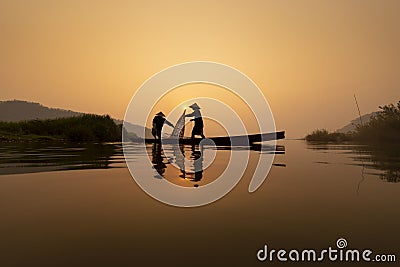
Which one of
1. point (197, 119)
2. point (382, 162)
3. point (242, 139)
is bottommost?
point (382, 162)

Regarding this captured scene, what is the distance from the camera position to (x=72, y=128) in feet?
193

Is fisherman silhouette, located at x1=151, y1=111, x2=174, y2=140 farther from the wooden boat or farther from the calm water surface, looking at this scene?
the calm water surface

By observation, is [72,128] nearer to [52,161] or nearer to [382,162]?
[52,161]

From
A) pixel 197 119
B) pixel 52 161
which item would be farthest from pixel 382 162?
pixel 52 161


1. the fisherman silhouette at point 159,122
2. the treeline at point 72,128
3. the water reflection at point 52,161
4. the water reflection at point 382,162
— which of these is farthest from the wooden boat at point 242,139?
the treeline at point 72,128

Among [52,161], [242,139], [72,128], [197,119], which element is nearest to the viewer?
[52,161]

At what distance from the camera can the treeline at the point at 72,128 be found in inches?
2195

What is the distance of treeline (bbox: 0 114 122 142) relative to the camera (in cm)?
5575

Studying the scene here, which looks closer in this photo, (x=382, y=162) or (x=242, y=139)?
(x=382, y=162)

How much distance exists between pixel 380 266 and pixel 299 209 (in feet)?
10.0

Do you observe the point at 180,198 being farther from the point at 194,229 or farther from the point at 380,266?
the point at 380,266

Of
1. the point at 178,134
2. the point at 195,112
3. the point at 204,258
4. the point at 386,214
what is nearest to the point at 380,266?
the point at 204,258

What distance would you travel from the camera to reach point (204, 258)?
4195 mm

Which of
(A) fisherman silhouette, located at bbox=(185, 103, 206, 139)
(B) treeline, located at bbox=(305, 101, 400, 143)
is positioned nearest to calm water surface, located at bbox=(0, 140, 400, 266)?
(A) fisherman silhouette, located at bbox=(185, 103, 206, 139)
